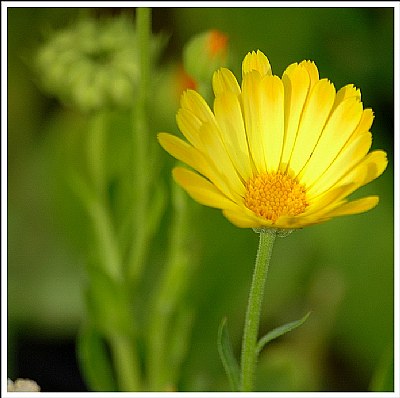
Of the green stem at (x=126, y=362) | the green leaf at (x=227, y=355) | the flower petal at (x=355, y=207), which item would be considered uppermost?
the flower petal at (x=355, y=207)

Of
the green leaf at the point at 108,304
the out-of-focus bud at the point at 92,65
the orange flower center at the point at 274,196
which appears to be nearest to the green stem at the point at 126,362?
the green leaf at the point at 108,304

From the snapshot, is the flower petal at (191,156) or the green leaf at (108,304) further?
the green leaf at (108,304)

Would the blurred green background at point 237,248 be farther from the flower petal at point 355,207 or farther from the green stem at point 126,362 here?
the flower petal at point 355,207

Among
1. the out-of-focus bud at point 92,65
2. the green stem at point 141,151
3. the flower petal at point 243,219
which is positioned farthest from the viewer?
the out-of-focus bud at point 92,65

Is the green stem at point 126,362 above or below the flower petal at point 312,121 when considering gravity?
below

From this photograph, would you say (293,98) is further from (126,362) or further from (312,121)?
(126,362)

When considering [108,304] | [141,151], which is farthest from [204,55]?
[108,304]
